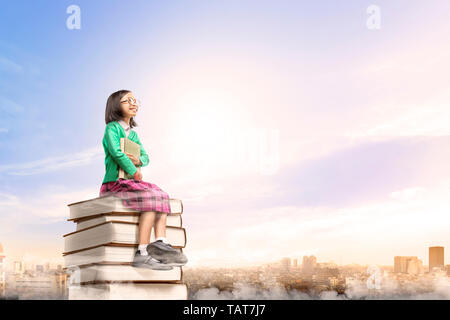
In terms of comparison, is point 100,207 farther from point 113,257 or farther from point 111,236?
point 113,257

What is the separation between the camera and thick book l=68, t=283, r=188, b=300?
373cm

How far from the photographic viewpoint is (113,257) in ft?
12.4

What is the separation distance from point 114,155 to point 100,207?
411mm

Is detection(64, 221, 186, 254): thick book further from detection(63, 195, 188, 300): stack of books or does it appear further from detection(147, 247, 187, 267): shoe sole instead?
detection(147, 247, 187, 267): shoe sole

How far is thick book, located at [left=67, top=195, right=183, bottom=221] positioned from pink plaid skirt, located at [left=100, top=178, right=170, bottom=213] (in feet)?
0.14

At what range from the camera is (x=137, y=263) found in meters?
3.79

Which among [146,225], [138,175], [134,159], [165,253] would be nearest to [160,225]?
[146,225]

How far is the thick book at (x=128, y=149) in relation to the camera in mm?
3979

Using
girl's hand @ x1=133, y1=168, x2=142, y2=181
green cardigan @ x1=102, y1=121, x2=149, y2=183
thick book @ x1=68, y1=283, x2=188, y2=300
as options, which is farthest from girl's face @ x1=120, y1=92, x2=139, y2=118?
thick book @ x1=68, y1=283, x2=188, y2=300

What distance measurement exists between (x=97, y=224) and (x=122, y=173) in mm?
435
